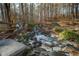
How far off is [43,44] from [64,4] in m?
0.43

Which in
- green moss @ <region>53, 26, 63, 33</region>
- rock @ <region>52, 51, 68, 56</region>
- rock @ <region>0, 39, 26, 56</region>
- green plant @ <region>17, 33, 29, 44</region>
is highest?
green moss @ <region>53, 26, 63, 33</region>

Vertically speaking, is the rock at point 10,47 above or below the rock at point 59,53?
above

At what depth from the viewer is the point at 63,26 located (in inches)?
48.7

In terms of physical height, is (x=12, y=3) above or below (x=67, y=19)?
above

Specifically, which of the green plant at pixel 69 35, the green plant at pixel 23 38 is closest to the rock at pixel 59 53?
the green plant at pixel 69 35

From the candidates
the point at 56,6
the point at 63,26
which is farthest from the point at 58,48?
the point at 56,6

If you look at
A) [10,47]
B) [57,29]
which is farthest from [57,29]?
[10,47]

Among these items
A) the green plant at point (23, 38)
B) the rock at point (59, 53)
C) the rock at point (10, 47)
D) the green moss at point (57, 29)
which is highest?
the green moss at point (57, 29)

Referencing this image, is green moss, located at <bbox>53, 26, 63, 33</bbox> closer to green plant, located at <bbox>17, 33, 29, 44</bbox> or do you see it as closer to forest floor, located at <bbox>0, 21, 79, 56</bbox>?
forest floor, located at <bbox>0, 21, 79, 56</bbox>

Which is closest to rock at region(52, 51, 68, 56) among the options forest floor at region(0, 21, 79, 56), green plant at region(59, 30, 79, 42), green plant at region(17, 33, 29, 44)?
forest floor at region(0, 21, 79, 56)

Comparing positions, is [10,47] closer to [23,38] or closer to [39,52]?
[23,38]

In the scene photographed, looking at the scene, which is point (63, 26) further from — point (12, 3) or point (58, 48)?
point (12, 3)

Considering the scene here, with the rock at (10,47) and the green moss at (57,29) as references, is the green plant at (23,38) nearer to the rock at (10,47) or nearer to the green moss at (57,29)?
the rock at (10,47)

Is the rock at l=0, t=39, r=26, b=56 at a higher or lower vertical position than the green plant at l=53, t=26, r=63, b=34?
lower
